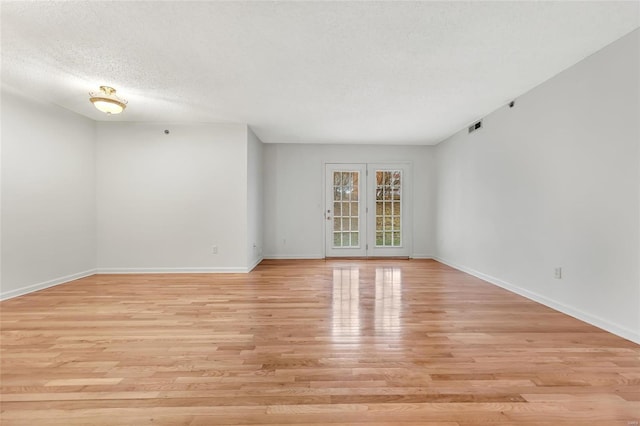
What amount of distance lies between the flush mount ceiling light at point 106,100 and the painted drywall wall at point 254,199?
1907mm

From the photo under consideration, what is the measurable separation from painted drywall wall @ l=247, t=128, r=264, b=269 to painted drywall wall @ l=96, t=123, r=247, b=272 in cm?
13

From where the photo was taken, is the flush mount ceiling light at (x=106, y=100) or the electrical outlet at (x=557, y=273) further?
the flush mount ceiling light at (x=106, y=100)

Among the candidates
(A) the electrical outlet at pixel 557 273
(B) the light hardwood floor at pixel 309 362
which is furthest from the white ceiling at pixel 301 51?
(B) the light hardwood floor at pixel 309 362

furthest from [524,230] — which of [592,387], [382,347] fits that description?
[382,347]

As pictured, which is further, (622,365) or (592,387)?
(622,365)

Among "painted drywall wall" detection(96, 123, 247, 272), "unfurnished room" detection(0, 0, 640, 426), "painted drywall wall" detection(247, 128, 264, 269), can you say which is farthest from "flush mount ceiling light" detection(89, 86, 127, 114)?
"painted drywall wall" detection(247, 128, 264, 269)

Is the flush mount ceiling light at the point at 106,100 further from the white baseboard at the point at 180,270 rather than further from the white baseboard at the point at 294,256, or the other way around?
the white baseboard at the point at 294,256

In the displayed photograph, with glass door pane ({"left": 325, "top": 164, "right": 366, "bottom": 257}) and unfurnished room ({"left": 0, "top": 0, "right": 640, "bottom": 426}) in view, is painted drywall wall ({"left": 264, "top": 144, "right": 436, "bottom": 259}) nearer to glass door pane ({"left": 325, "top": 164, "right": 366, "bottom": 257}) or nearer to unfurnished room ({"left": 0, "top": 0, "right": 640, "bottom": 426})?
glass door pane ({"left": 325, "top": 164, "right": 366, "bottom": 257})

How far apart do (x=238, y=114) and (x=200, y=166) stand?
3.86 feet

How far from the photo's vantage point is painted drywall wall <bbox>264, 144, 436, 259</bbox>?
615cm

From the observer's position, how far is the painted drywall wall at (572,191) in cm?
230

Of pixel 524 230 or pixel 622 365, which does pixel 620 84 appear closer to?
pixel 524 230

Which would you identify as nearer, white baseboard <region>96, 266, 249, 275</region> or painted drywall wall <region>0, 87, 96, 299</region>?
painted drywall wall <region>0, 87, 96, 299</region>

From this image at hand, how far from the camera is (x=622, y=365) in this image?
6.15 ft
